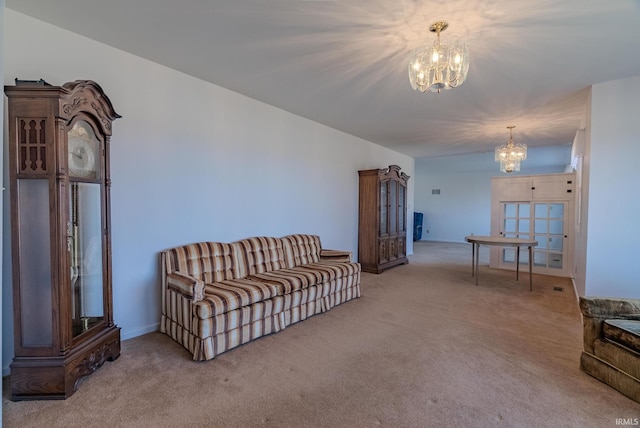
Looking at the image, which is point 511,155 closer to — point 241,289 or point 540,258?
point 540,258

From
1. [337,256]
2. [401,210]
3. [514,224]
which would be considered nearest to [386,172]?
[401,210]

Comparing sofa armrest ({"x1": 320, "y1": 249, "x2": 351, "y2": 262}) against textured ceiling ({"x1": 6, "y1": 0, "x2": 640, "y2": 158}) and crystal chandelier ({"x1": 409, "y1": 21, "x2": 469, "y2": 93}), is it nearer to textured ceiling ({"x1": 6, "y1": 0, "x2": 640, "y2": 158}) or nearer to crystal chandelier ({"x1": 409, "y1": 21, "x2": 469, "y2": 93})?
textured ceiling ({"x1": 6, "y1": 0, "x2": 640, "y2": 158})

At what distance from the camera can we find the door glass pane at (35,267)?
6.45 feet

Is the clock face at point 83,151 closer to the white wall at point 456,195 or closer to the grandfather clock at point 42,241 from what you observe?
the grandfather clock at point 42,241

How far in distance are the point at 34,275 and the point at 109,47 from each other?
1.98 m

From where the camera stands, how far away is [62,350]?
196 cm

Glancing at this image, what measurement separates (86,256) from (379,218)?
440cm

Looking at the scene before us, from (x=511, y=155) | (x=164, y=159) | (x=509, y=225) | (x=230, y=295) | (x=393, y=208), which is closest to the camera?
(x=230, y=295)

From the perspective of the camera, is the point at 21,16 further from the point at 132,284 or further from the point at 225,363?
the point at 225,363

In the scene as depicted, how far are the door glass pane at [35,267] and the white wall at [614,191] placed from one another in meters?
4.91

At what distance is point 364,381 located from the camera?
217cm

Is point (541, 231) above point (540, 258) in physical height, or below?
above

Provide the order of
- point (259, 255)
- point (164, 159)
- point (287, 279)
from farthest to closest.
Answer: point (259, 255)
point (287, 279)
point (164, 159)

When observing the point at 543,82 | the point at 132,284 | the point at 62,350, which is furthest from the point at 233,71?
the point at 543,82
